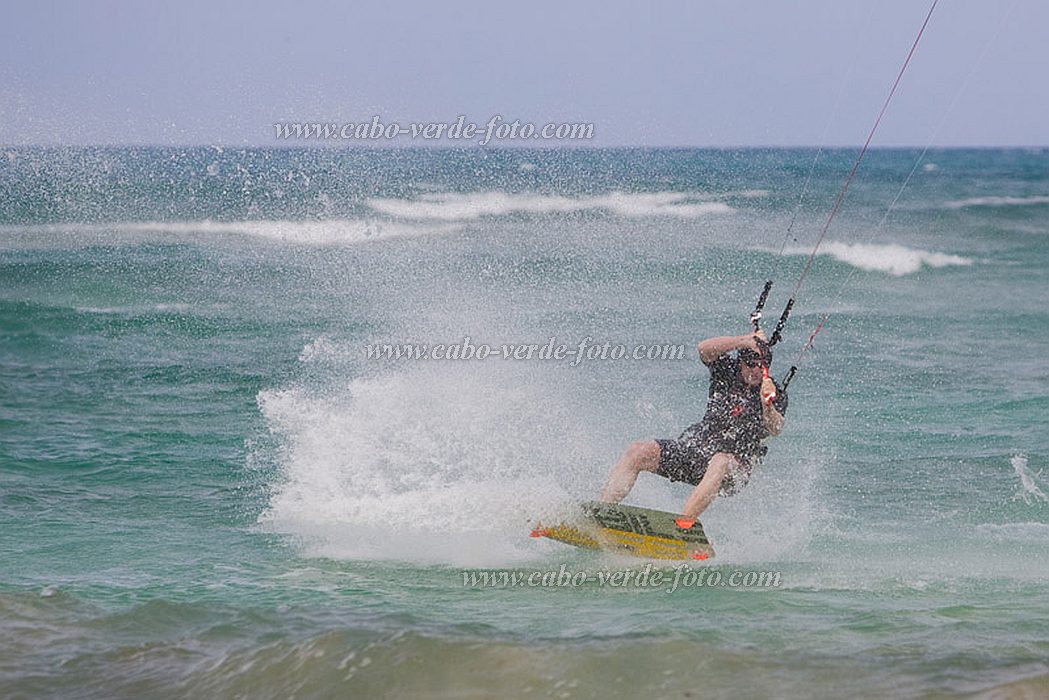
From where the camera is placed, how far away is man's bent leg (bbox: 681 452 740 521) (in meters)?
8.10

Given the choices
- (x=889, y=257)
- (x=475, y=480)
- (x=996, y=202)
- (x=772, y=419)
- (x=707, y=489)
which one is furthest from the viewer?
(x=996, y=202)

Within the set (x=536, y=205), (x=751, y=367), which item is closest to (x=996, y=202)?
(x=536, y=205)

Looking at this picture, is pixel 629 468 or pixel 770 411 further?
pixel 629 468

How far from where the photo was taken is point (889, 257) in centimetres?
2756

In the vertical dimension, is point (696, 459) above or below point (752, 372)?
below

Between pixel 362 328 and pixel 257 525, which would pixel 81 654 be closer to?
pixel 257 525

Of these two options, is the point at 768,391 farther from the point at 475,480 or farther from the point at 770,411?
the point at 475,480

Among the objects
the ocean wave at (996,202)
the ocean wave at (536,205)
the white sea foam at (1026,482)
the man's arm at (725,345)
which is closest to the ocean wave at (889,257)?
the ocean wave at (536,205)

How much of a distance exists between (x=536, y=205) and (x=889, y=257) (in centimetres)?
1350

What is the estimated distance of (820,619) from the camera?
22.8 feet

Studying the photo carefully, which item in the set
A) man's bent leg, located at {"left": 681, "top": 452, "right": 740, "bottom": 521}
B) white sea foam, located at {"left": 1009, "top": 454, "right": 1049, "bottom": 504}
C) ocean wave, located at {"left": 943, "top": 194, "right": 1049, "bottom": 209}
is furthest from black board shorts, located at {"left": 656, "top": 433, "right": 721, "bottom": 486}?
ocean wave, located at {"left": 943, "top": 194, "right": 1049, "bottom": 209}

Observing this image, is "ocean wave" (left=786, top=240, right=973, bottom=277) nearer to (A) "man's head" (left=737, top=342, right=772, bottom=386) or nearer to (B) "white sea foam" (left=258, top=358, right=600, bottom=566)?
(B) "white sea foam" (left=258, top=358, right=600, bottom=566)

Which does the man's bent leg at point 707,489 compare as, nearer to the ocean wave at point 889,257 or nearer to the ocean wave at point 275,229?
the ocean wave at point 889,257

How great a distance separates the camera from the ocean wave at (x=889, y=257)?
87.6 feet
